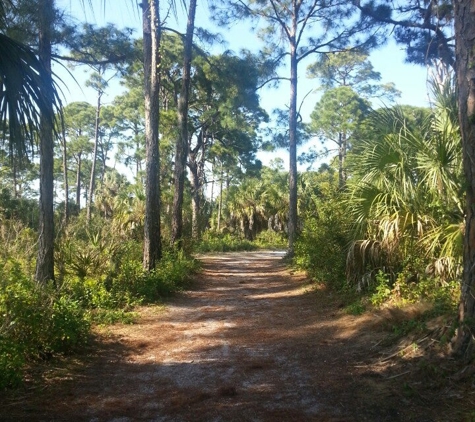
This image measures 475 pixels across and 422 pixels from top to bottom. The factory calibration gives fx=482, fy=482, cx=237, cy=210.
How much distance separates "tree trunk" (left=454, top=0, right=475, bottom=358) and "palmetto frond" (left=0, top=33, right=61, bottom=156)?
4073 millimetres

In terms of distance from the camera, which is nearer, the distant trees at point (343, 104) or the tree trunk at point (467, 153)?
the tree trunk at point (467, 153)

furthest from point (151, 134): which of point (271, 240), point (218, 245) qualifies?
point (271, 240)

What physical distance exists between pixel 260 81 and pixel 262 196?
19779mm

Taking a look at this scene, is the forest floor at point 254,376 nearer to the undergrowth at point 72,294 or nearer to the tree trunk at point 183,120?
the undergrowth at point 72,294

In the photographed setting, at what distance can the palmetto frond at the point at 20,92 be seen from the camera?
11.0 ft

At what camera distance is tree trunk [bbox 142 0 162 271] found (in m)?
12.4

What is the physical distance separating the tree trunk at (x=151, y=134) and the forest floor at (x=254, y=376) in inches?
151

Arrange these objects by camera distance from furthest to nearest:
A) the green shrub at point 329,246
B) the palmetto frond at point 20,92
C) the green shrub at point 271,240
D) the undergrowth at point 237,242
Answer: the green shrub at point 271,240
the undergrowth at point 237,242
the green shrub at point 329,246
the palmetto frond at point 20,92

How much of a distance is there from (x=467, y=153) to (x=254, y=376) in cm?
338

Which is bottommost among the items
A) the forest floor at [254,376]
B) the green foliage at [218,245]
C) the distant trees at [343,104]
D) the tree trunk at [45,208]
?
the forest floor at [254,376]

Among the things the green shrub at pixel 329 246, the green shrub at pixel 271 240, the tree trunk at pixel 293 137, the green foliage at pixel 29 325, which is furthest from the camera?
the green shrub at pixel 271 240

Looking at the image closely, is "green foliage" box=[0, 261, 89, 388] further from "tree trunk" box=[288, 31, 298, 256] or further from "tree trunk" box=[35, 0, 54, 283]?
"tree trunk" box=[288, 31, 298, 256]

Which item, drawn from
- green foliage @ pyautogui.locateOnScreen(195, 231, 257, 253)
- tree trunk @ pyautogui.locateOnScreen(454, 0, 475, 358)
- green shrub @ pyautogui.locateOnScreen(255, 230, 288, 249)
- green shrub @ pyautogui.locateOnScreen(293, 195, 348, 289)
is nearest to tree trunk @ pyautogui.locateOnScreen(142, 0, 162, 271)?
green shrub @ pyautogui.locateOnScreen(293, 195, 348, 289)

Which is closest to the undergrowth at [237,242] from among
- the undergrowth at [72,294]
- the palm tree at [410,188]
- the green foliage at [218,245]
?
the green foliage at [218,245]
